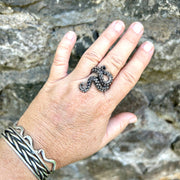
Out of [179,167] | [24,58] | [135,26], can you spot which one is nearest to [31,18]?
[24,58]

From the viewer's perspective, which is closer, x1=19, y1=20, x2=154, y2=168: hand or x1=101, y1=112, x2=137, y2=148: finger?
x1=19, y1=20, x2=154, y2=168: hand

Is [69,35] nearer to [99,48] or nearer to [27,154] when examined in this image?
[99,48]

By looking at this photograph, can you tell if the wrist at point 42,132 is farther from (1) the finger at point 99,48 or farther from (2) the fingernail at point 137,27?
(2) the fingernail at point 137,27

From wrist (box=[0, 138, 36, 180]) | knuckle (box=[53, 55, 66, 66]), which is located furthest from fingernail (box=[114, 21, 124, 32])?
wrist (box=[0, 138, 36, 180])

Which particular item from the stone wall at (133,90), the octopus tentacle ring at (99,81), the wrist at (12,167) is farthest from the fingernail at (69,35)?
the wrist at (12,167)

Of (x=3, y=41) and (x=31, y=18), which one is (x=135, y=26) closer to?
(x=31, y=18)

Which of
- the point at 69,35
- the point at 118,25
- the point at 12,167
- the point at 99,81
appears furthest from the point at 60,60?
the point at 12,167

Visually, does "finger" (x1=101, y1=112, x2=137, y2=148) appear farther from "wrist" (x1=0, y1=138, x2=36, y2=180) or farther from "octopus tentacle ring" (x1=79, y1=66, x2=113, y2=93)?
"wrist" (x1=0, y1=138, x2=36, y2=180)
